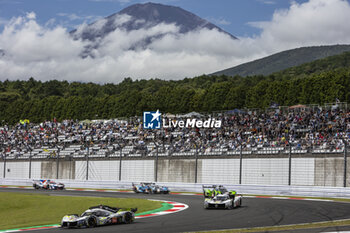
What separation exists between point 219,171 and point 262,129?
8491 millimetres

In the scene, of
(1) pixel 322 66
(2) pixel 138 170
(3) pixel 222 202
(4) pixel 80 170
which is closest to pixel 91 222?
(3) pixel 222 202

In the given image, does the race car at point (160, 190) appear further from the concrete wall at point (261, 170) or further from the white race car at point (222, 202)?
the white race car at point (222, 202)

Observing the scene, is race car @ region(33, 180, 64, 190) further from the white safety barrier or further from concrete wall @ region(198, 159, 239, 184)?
concrete wall @ region(198, 159, 239, 184)

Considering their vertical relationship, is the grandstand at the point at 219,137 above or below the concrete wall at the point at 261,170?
above

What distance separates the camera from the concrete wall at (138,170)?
43.0 metres

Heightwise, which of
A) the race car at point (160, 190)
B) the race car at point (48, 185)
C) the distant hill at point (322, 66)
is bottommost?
the race car at point (48, 185)

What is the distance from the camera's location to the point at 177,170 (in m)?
42.2

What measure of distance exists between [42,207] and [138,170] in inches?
768

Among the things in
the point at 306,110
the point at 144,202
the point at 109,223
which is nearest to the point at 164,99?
the point at 306,110

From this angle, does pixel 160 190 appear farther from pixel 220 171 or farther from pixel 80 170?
pixel 80 170

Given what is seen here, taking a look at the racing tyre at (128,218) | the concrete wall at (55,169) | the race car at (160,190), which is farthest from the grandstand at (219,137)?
the racing tyre at (128,218)

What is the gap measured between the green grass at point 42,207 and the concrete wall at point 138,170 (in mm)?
15596

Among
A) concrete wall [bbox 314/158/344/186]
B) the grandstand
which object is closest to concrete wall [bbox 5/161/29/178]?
the grandstand

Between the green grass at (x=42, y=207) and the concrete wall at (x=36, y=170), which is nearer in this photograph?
the green grass at (x=42, y=207)
